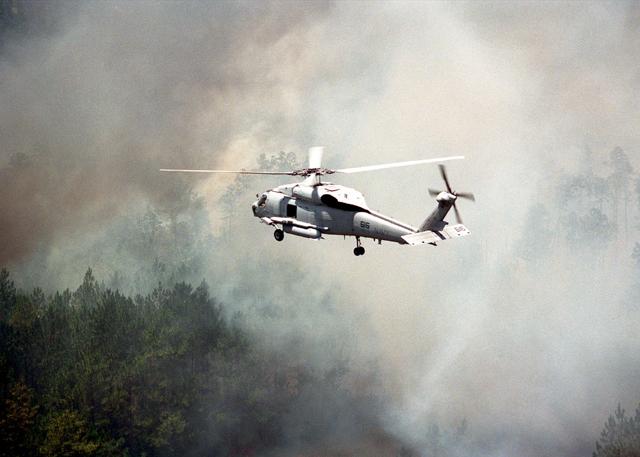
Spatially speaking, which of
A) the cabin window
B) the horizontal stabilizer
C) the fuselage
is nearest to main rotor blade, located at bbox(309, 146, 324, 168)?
the fuselage

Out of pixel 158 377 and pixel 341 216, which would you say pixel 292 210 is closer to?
pixel 341 216

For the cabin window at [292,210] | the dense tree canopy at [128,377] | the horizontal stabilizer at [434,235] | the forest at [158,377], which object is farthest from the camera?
the forest at [158,377]

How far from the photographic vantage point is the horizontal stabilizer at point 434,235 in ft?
206

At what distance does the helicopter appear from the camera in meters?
63.7

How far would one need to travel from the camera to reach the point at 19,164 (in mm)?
156000

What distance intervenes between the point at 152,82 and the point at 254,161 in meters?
22.1

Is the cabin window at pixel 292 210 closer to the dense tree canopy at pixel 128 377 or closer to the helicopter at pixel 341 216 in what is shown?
the helicopter at pixel 341 216

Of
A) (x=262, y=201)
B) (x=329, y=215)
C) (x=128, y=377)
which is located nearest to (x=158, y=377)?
(x=128, y=377)

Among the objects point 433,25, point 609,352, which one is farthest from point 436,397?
point 433,25

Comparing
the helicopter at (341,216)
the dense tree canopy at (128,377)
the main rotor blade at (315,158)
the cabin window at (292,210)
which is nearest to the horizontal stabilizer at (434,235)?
the helicopter at (341,216)

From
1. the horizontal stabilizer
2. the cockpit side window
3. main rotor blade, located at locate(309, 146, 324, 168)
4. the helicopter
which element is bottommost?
the horizontal stabilizer

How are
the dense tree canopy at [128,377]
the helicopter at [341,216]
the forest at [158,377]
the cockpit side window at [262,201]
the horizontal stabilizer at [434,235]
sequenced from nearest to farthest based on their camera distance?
the horizontal stabilizer at [434,235] → the helicopter at [341,216] → the cockpit side window at [262,201] → the dense tree canopy at [128,377] → the forest at [158,377]

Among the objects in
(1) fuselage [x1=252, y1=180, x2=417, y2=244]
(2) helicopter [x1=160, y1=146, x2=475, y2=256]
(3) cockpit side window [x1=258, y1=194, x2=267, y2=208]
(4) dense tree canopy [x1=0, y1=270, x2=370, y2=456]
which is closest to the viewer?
(2) helicopter [x1=160, y1=146, x2=475, y2=256]

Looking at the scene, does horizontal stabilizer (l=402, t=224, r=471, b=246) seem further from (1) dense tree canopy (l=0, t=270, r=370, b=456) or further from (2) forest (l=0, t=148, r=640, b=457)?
(1) dense tree canopy (l=0, t=270, r=370, b=456)
